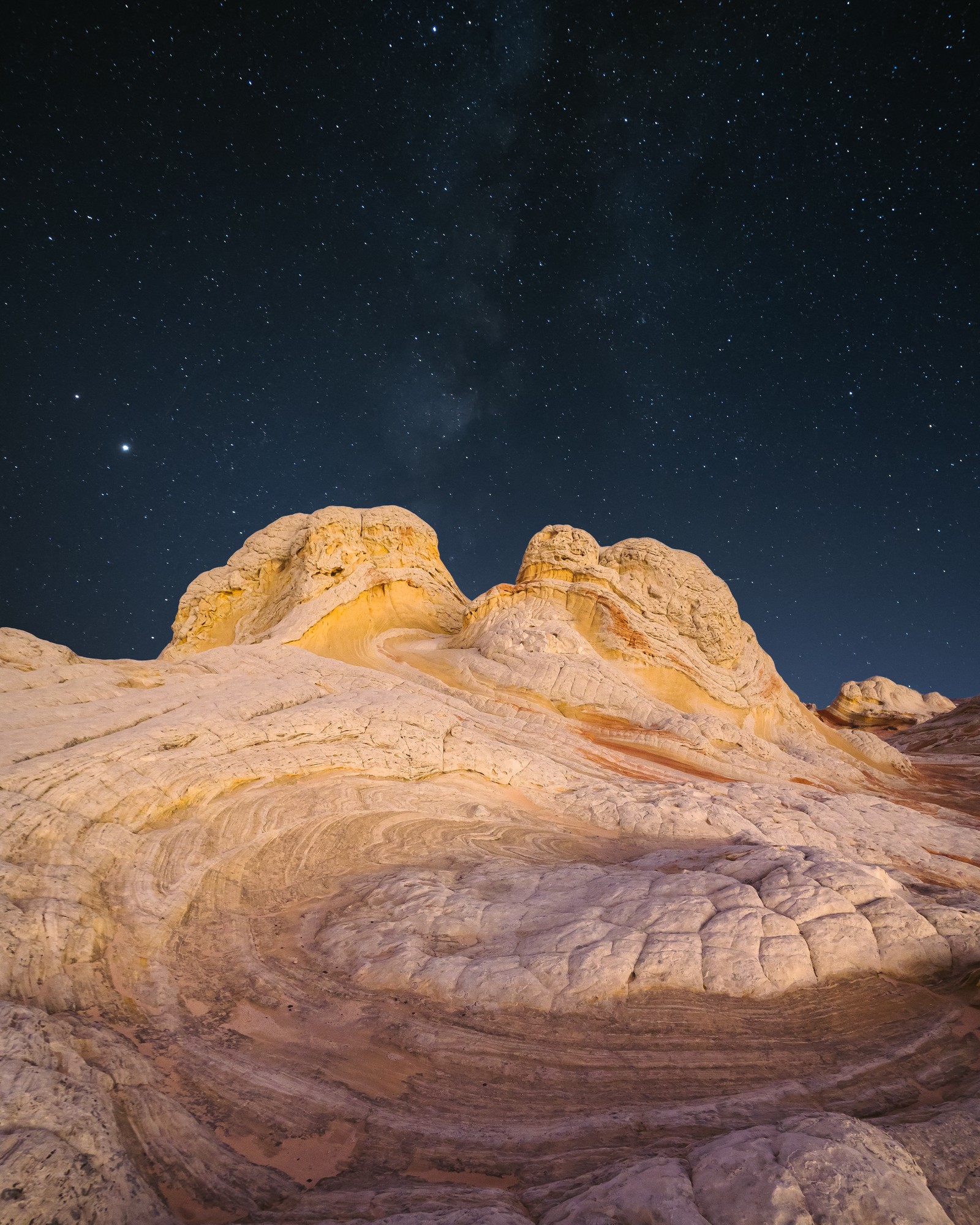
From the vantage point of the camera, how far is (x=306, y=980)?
17.5ft

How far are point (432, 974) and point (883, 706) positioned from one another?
47055mm

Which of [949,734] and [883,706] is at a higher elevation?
[883,706]

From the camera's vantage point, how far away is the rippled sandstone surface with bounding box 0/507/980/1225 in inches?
117

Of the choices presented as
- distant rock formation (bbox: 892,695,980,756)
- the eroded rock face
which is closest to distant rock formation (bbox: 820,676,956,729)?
distant rock formation (bbox: 892,695,980,756)

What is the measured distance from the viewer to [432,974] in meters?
5.30

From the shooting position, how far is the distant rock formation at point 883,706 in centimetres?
4028

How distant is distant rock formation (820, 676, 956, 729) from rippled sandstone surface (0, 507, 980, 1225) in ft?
113

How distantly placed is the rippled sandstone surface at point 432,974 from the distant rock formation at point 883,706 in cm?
3445

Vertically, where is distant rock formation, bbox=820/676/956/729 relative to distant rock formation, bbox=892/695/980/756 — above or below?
above

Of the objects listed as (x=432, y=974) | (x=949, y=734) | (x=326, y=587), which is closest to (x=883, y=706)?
(x=949, y=734)

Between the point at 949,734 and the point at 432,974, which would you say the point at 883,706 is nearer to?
the point at 949,734

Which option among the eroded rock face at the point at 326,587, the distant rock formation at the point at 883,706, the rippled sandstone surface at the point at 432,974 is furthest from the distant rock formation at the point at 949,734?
the eroded rock face at the point at 326,587

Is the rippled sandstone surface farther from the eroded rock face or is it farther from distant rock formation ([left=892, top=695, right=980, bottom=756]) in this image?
distant rock formation ([left=892, top=695, right=980, bottom=756])

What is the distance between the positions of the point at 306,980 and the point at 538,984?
2.29m
